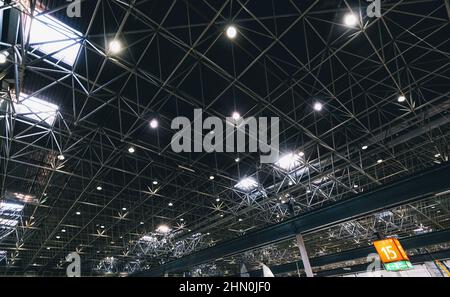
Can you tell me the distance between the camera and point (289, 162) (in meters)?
20.9

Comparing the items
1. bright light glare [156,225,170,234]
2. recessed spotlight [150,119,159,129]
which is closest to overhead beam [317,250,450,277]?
bright light glare [156,225,170,234]

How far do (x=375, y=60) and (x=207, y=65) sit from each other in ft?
27.9

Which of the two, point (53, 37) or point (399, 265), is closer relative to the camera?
point (53, 37)

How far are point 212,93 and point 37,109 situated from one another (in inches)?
360

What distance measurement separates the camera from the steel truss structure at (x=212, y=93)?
1168 cm

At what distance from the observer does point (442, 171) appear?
1206 centimetres

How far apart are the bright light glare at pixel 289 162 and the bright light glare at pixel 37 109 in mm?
14491

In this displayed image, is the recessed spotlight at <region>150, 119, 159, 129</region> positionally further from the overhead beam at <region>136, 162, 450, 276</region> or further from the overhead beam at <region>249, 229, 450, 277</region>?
the overhead beam at <region>249, 229, 450, 277</region>

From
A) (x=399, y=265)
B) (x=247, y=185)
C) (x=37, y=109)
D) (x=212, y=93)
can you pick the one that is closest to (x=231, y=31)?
(x=212, y=93)

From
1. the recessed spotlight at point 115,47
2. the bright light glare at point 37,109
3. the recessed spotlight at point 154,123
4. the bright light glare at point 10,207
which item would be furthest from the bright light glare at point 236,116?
the bright light glare at point 10,207

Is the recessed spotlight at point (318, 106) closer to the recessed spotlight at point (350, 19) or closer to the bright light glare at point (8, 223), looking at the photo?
the recessed spotlight at point (350, 19)

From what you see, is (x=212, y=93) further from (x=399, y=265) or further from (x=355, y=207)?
(x=399, y=265)

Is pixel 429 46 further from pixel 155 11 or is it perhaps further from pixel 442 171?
pixel 155 11
